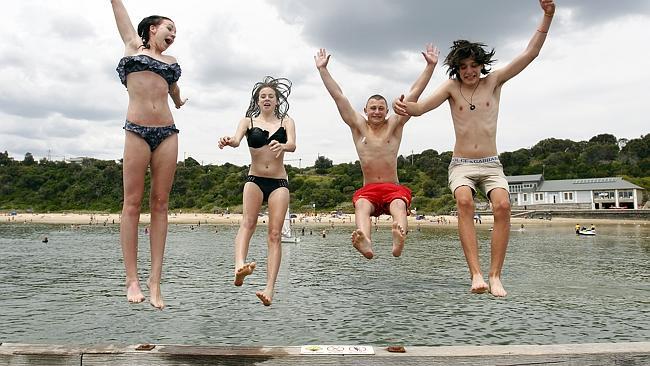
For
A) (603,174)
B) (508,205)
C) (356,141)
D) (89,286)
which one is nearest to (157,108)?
(356,141)

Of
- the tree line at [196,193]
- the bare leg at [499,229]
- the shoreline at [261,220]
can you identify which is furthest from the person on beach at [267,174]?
the shoreline at [261,220]

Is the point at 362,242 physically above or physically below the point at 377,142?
below

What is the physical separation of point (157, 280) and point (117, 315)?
17.2m

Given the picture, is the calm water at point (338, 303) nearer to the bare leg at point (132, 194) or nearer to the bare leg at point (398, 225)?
the bare leg at point (132, 194)

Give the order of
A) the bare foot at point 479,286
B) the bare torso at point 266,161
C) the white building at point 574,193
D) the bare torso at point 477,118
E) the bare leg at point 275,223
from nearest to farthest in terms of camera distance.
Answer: the bare foot at point 479,286, the bare torso at point 477,118, the bare leg at point 275,223, the bare torso at point 266,161, the white building at point 574,193

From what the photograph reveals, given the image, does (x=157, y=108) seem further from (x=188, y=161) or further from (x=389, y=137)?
(x=188, y=161)

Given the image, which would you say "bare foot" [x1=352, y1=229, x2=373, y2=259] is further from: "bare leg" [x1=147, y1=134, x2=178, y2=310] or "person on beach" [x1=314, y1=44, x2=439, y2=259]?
"bare leg" [x1=147, y1=134, x2=178, y2=310]

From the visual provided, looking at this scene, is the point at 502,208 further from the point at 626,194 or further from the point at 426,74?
the point at 626,194

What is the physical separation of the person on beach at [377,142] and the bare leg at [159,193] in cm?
240

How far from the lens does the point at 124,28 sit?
5953 mm

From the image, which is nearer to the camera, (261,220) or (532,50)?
(532,50)

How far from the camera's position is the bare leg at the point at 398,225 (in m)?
6.39

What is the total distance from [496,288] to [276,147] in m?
3.03

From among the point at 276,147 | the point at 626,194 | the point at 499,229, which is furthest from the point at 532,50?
the point at 626,194
